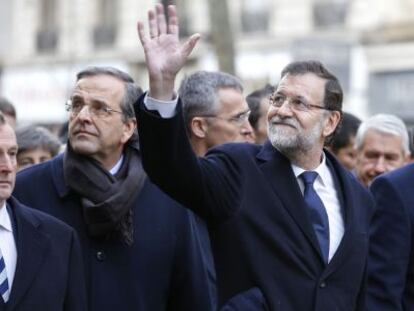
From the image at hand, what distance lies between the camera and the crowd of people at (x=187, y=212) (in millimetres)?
3875

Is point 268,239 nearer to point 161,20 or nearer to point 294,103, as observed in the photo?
point 294,103

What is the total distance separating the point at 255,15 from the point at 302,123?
19.6 meters

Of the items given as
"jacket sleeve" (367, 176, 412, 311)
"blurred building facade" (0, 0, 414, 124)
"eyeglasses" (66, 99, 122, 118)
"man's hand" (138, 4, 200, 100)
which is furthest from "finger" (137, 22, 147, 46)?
"blurred building facade" (0, 0, 414, 124)

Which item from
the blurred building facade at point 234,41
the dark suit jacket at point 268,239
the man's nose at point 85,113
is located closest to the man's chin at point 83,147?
the man's nose at point 85,113

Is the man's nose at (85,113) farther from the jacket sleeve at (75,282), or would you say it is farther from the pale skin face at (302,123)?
the pale skin face at (302,123)

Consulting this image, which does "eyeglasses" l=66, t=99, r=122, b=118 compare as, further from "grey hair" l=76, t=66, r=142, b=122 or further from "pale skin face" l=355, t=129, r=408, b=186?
"pale skin face" l=355, t=129, r=408, b=186

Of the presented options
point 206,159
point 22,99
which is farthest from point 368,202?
point 22,99

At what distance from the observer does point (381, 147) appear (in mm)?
6801

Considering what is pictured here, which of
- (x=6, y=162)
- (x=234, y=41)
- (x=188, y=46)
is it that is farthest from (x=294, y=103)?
(x=234, y=41)

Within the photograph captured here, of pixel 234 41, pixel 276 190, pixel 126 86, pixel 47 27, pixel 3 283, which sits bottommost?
pixel 47 27

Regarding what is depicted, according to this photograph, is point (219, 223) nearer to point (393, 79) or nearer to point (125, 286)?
point (125, 286)

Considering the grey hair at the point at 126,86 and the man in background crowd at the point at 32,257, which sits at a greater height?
the grey hair at the point at 126,86

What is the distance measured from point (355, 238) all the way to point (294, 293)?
1.28 ft

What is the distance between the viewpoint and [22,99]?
94.4 ft
